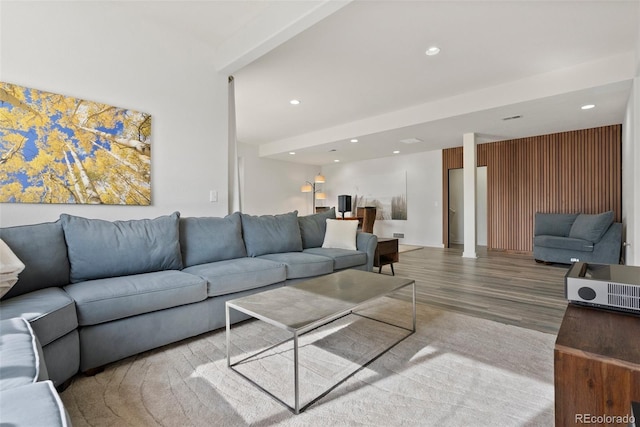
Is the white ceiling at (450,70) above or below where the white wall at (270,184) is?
above

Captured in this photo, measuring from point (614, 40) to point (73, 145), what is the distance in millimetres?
5086

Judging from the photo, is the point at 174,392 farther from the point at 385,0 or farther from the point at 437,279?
the point at 437,279

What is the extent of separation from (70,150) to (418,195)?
7020 millimetres

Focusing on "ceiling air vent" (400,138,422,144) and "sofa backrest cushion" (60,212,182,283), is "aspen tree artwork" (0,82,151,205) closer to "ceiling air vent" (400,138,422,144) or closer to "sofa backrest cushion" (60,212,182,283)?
"sofa backrest cushion" (60,212,182,283)

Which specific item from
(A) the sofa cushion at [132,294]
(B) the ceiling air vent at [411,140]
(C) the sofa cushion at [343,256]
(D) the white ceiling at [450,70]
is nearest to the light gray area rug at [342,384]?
(A) the sofa cushion at [132,294]

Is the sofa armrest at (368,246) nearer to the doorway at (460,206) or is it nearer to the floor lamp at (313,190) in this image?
the doorway at (460,206)

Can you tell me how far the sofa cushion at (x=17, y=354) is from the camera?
0.86 meters

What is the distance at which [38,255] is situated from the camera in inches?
70.4

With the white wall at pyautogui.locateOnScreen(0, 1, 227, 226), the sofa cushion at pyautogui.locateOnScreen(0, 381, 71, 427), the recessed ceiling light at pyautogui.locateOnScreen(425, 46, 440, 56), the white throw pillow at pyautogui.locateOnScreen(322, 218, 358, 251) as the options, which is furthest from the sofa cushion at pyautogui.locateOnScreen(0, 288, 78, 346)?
the recessed ceiling light at pyautogui.locateOnScreen(425, 46, 440, 56)

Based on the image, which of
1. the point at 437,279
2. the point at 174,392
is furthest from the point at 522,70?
the point at 174,392

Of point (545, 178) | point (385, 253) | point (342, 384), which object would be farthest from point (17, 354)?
point (545, 178)

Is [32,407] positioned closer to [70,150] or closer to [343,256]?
[70,150]

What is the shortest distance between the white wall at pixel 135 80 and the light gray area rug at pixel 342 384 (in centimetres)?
141

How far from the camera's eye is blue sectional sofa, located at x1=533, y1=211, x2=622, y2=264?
439 centimetres
